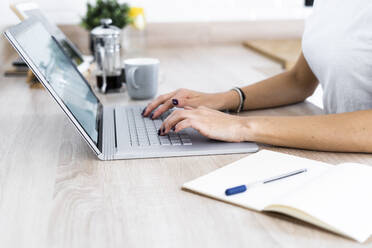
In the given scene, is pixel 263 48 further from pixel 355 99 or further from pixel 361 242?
pixel 361 242

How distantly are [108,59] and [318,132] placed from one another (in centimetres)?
82

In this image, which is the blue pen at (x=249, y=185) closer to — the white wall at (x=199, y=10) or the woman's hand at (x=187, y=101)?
the woman's hand at (x=187, y=101)

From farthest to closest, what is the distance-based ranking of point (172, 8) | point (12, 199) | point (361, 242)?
point (172, 8) < point (12, 199) < point (361, 242)

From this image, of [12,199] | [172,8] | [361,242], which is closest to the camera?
[361,242]

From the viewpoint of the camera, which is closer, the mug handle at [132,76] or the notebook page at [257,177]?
the notebook page at [257,177]

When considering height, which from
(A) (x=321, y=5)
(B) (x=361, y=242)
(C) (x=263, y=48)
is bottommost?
(C) (x=263, y=48)

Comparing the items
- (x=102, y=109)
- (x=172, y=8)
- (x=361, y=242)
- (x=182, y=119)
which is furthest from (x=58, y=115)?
(x=172, y=8)

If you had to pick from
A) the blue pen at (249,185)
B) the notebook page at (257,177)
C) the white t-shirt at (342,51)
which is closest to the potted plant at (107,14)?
the white t-shirt at (342,51)

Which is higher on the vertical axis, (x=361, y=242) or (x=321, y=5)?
(x=321, y=5)

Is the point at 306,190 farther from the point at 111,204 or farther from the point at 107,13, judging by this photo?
the point at 107,13

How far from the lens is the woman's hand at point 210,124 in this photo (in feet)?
3.14

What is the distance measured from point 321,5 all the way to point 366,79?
10.9 inches

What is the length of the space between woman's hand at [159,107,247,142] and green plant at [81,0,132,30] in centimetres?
121

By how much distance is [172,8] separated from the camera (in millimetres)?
2539
